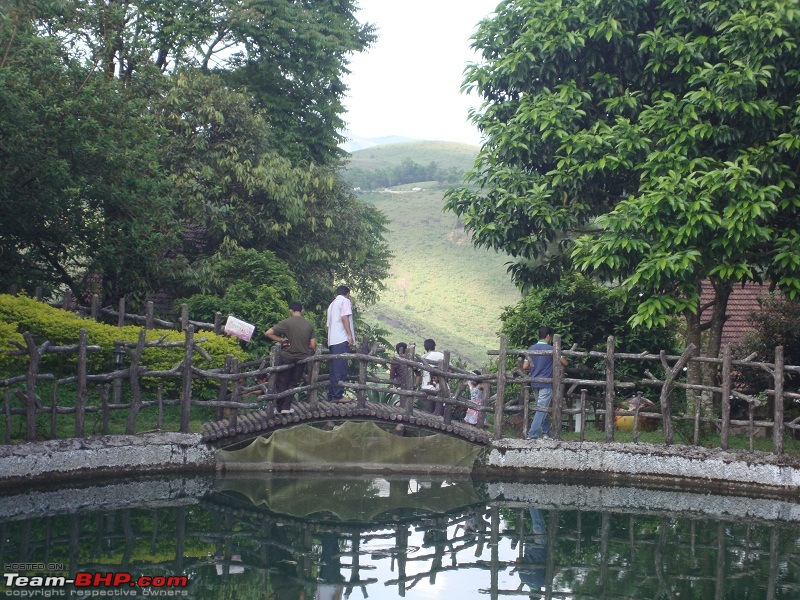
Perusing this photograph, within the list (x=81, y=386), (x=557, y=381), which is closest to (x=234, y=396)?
(x=81, y=386)

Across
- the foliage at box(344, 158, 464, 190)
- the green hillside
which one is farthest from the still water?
the green hillside

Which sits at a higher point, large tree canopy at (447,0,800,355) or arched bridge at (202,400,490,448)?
large tree canopy at (447,0,800,355)

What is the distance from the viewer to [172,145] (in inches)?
889

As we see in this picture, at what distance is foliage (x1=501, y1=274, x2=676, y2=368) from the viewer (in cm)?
2011

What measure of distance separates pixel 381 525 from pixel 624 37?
9124 mm

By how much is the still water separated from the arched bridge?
74 centimetres

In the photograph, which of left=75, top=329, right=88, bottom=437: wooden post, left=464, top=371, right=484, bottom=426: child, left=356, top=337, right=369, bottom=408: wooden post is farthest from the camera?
left=464, top=371, right=484, bottom=426: child

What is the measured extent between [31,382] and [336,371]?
4.85 metres

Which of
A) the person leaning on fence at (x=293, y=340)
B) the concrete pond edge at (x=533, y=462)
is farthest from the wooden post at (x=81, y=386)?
the person leaning on fence at (x=293, y=340)

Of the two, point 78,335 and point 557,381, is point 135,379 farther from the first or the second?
point 557,381

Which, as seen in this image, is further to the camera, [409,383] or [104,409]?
[409,383]

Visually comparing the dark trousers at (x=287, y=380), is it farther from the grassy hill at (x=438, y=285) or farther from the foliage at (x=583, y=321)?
the grassy hill at (x=438, y=285)

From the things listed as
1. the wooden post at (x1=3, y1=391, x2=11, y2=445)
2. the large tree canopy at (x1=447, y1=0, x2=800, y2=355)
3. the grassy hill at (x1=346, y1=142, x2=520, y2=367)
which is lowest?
the grassy hill at (x1=346, y1=142, x2=520, y2=367)

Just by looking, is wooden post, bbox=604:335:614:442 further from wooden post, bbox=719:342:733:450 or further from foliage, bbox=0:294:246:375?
foliage, bbox=0:294:246:375
